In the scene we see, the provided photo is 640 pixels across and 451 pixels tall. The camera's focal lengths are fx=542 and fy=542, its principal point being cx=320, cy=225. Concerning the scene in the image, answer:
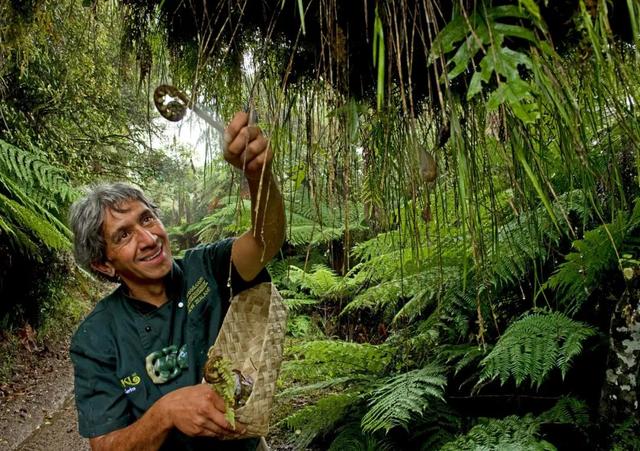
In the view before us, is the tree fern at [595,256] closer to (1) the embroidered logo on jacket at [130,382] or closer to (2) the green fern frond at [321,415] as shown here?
(2) the green fern frond at [321,415]

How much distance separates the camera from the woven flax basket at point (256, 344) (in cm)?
133

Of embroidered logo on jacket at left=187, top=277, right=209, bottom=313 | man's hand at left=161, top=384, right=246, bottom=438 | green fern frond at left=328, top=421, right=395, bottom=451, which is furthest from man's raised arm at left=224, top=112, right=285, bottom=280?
green fern frond at left=328, top=421, right=395, bottom=451

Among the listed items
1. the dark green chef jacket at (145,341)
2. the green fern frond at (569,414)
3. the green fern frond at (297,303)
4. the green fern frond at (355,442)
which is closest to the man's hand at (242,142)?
the dark green chef jacket at (145,341)

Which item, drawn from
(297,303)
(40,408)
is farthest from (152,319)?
(297,303)

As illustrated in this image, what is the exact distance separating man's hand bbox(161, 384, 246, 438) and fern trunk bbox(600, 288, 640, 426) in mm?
1324

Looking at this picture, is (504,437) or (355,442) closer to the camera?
(504,437)

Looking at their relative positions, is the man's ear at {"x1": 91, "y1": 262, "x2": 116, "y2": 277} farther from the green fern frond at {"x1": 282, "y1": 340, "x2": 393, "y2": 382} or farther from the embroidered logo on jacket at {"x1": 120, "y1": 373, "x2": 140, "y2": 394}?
the green fern frond at {"x1": 282, "y1": 340, "x2": 393, "y2": 382}

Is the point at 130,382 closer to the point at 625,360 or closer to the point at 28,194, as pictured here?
the point at 625,360

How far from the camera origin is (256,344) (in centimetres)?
161

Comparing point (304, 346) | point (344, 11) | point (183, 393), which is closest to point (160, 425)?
point (183, 393)

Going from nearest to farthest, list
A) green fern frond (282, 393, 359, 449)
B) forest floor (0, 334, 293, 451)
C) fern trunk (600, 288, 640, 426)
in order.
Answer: fern trunk (600, 288, 640, 426), green fern frond (282, 393, 359, 449), forest floor (0, 334, 293, 451)

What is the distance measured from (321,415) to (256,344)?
1616 mm

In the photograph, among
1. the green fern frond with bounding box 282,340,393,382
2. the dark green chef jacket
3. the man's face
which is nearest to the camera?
the dark green chef jacket

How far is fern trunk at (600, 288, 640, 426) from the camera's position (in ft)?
5.93
